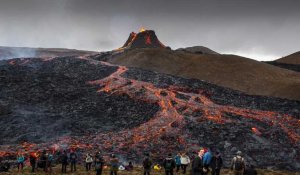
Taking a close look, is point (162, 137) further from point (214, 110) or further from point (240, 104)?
point (240, 104)

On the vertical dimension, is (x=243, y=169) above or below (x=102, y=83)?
below

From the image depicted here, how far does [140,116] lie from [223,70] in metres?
52.0

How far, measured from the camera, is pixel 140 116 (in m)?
63.4

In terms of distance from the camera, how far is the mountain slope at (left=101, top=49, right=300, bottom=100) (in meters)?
95.4

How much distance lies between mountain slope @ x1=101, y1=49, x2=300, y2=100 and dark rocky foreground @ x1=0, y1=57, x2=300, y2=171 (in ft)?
53.7

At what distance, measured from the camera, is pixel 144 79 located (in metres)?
83.0

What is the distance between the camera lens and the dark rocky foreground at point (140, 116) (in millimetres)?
52469

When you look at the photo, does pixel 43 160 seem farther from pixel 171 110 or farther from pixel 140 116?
pixel 171 110

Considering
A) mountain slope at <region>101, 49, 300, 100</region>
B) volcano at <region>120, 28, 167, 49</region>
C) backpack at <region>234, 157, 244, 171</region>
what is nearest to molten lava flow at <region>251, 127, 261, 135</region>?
backpack at <region>234, 157, 244, 171</region>

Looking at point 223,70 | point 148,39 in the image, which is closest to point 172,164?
point 223,70

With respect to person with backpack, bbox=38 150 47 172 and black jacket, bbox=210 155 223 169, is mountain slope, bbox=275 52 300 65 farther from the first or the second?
person with backpack, bbox=38 150 47 172

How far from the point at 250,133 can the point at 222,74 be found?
5153cm

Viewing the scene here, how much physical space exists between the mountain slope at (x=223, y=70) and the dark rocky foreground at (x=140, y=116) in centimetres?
1636

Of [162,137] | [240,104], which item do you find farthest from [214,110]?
[162,137]
